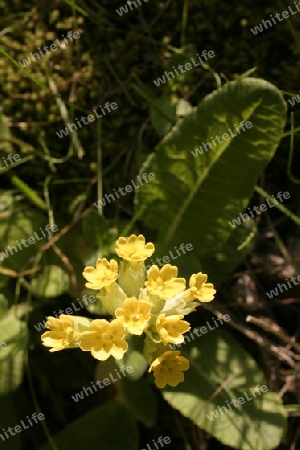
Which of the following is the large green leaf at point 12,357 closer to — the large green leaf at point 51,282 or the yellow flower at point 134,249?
the large green leaf at point 51,282

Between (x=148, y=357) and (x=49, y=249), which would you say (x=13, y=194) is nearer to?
(x=49, y=249)

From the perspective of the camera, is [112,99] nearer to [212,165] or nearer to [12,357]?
[212,165]

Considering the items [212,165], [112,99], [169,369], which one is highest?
[112,99]

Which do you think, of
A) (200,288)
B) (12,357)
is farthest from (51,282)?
(200,288)

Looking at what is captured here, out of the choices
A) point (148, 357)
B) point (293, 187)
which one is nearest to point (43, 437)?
point (148, 357)

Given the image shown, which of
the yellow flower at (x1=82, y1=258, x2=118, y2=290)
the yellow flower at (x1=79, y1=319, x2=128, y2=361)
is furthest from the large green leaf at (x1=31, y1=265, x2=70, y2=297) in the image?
the yellow flower at (x1=79, y1=319, x2=128, y2=361)

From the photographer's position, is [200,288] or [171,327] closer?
[171,327]

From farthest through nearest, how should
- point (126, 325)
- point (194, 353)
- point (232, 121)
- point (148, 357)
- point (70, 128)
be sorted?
point (70, 128) < point (194, 353) < point (232, 121) < point (148, 357) < point (126, 325)

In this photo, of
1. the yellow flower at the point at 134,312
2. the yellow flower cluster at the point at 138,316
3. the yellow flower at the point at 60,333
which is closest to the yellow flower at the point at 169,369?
the yellow flower cluster at the point at 138,316
